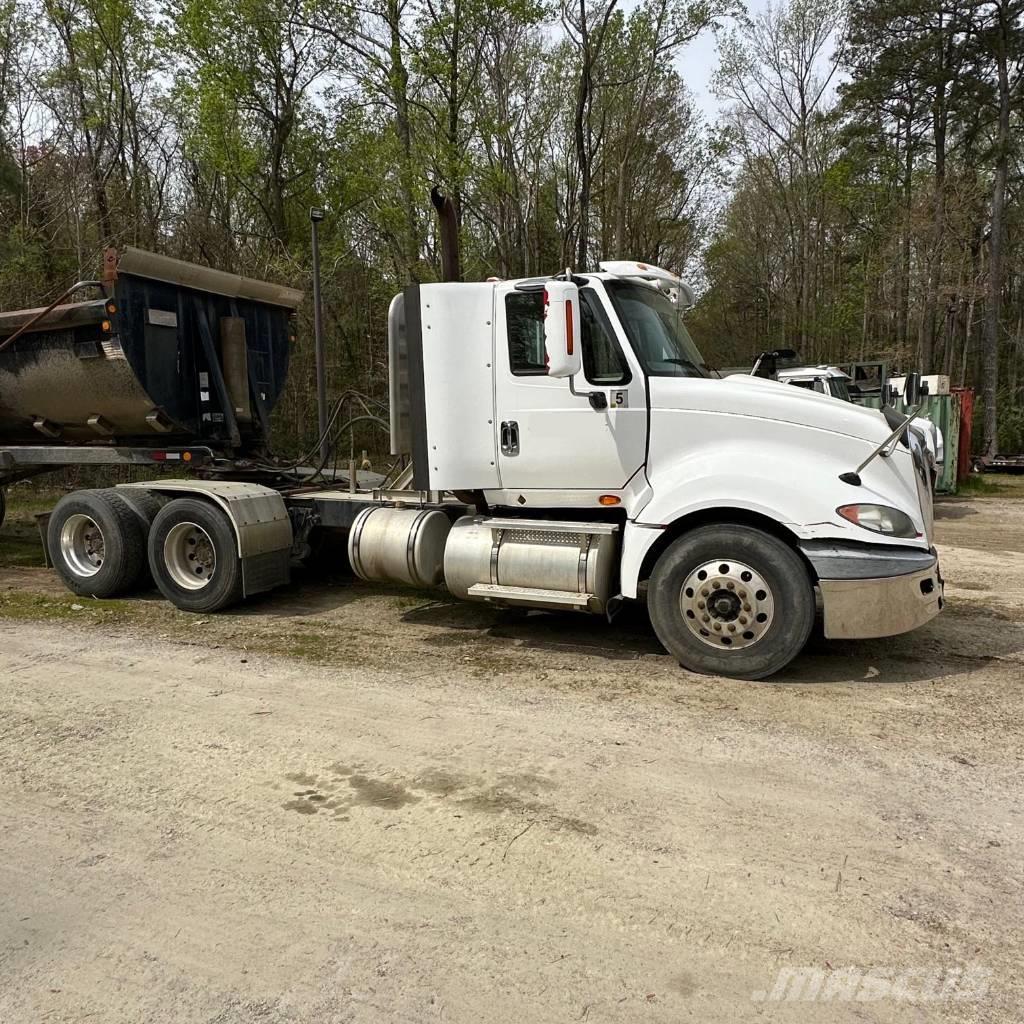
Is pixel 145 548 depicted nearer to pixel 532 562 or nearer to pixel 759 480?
pixel 532 562

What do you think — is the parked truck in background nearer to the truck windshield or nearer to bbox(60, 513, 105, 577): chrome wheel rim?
the truck windshield

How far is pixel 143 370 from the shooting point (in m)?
8.10

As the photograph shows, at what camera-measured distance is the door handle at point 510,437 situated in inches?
246

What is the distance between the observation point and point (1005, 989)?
2482 mm

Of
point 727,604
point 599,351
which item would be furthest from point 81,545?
point 727,604

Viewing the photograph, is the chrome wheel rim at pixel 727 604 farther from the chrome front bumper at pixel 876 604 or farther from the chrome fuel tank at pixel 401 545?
the chrome fuel tank at pixel 401 545

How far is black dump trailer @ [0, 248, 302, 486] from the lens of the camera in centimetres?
800

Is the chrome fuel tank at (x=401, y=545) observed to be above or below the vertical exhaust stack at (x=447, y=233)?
below

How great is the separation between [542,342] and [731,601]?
234cm

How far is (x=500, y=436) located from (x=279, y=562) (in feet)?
8.99

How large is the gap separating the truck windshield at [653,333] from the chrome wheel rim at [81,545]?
5649 millimetres

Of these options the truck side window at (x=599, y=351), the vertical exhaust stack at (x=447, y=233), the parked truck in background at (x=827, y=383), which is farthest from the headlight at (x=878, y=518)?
the parked truck in background at (x=827, y=383)

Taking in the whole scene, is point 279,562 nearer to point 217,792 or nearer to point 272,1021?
point 217,792

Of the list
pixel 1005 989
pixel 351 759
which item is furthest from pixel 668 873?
pixel 351 759
